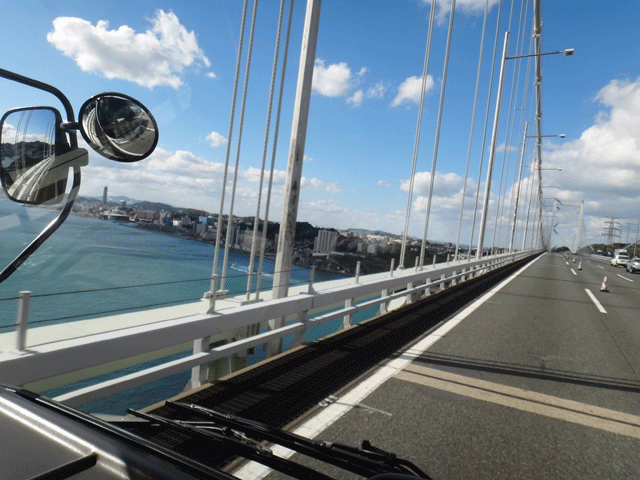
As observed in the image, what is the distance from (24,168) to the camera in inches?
54.8

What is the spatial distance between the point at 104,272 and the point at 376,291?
4.42m

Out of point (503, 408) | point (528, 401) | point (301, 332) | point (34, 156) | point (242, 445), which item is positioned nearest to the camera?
point (34, 156)

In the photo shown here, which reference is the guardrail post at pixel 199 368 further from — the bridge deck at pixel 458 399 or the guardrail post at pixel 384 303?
the guardrail post at pixel 384 303

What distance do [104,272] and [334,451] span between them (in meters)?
5.89

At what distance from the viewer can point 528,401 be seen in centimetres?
461

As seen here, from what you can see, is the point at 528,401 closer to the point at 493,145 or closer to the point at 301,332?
the point at 301,332

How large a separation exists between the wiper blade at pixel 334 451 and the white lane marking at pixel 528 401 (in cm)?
265

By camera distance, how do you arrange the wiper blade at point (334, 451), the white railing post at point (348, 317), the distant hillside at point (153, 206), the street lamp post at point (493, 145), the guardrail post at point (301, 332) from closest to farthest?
1. the wiper blade at point (334, 451)
2. the distant hillside at point (153, 206)
3. the guardrail post at point (301, 332)
4. the white railing post at point (348, 317)
5. the street lamp post at point (493, 145)

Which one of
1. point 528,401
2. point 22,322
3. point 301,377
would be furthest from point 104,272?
point 528,401

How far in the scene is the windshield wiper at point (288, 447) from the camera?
201 cm

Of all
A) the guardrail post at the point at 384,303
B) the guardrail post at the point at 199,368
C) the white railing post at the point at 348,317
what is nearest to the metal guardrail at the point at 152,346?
the guardrail post at the point at 199,368

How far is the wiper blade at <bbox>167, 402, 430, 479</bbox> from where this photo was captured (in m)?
2.12

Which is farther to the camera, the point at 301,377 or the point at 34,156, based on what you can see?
the point at 301,377

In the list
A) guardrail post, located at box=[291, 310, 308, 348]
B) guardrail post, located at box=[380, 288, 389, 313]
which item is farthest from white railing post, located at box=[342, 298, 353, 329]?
guardrail post, located at box=[380, 288, 389, 313]
